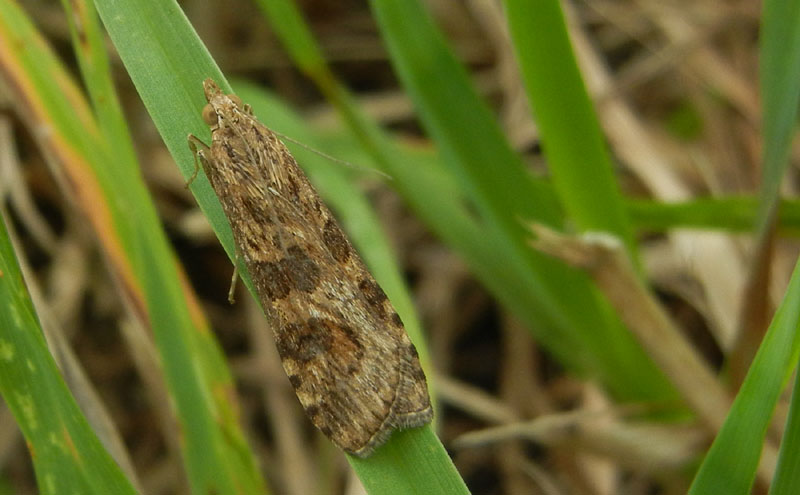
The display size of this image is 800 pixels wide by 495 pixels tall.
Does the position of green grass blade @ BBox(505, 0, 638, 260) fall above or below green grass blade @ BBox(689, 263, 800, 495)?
above

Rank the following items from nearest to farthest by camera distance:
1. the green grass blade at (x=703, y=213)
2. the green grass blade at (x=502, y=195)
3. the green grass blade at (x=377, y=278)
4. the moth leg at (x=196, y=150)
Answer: the green grass blade at (x=377, y=278), the moth leg at (x=196, y=150), the green grass blade at (x=502, y=195), the green grass blade at (x=703, y=213)

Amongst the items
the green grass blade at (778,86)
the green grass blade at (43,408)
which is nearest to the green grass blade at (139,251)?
the green grass blade at (43,408)

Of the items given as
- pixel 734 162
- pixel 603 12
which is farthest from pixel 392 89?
pixel 734 162

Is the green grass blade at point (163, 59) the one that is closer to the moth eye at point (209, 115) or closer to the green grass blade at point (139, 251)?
the moth eye at point (209, 115)

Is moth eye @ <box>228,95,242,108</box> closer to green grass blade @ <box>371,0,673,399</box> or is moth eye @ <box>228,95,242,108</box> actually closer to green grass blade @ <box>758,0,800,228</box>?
green grass blade @ <box>371,0,673,399</box>

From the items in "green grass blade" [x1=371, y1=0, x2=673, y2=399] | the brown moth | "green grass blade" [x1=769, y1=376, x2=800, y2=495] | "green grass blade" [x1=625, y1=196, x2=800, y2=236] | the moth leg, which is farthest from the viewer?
"green grass blade" [x1=625, y1=196, x2=800, y2=236]

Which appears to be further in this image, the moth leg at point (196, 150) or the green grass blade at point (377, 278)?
the moth leg at point (196, 150)

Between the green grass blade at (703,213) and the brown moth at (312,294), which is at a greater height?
the brown moth at (312,294)

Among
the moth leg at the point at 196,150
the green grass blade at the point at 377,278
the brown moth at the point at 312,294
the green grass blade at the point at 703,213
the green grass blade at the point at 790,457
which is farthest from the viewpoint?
the green grass blade at the point at 703,213

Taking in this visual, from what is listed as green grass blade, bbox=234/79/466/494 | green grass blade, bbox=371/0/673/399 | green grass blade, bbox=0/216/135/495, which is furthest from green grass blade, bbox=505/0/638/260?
green grass blade, bbox=0/216/135/495
